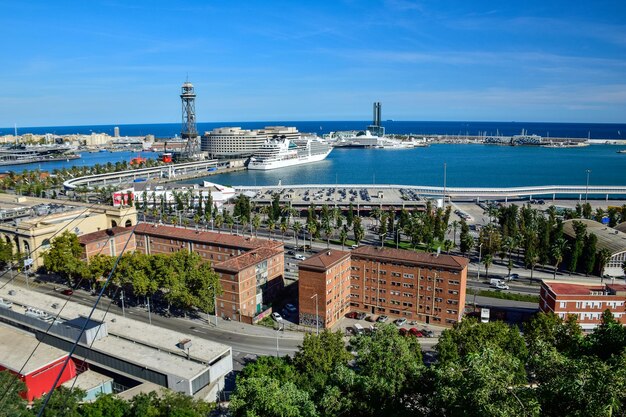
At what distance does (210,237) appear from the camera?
33.2 metres

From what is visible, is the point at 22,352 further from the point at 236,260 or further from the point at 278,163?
the point at 278,163

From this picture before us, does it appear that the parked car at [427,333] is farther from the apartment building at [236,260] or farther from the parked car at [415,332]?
the apartment building at [236,260]

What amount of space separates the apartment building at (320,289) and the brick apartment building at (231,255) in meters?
3.33

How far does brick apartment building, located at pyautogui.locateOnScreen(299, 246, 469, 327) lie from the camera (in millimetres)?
25656

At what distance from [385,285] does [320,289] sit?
4.60m

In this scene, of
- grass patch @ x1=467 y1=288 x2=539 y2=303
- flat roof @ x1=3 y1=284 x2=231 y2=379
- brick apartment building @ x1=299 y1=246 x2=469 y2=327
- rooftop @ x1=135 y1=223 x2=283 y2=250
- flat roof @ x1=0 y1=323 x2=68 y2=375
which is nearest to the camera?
flat roof @ x1=3 y1=284 x2=231 y2=379

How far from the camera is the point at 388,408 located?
14.9m

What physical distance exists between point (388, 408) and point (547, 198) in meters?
60.1

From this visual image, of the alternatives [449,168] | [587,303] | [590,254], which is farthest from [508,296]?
[449,168]

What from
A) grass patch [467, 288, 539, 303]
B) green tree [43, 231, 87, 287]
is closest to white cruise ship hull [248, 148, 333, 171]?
green tree [43, 231, 87, 287]

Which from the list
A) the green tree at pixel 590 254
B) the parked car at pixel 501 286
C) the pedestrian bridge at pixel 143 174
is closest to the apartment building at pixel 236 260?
the parked car at pixel 501 286

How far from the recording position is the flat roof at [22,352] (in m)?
18.3

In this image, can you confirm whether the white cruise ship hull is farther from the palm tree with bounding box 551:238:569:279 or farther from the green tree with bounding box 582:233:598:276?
the green tree with bounding box 582:233:598:276

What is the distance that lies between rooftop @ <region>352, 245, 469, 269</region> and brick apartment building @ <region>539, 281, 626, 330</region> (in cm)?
499
